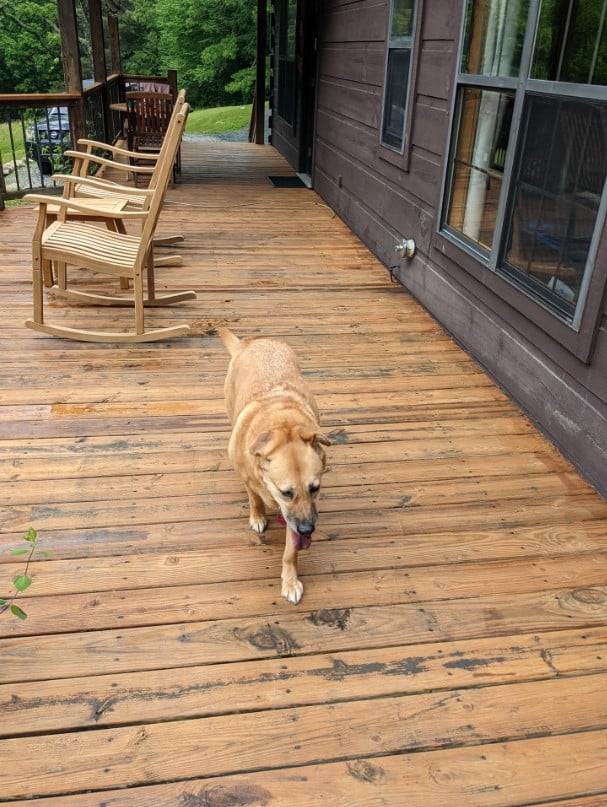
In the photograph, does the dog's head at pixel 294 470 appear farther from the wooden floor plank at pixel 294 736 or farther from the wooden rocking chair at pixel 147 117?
the wooden rocking chair at pixel 147 117

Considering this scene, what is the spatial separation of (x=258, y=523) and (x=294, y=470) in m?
0.51

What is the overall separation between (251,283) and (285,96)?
20.2 ft

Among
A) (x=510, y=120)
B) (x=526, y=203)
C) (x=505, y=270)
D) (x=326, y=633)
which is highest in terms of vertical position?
(x=510, y=120)

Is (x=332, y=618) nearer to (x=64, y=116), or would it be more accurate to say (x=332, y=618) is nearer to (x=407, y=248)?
(x=407, y=248)

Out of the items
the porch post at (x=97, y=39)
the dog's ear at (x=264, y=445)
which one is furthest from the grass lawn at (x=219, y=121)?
the dog's ear at (x=264, y=445)

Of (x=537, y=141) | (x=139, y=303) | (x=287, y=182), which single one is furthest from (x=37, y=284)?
(x=287, y=182)

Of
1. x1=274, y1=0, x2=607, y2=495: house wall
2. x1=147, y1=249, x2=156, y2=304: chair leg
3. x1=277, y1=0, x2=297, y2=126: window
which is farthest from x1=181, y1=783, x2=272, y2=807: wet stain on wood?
x1=277, y1=0, x2=297, y2=126: window

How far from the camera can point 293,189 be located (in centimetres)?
758

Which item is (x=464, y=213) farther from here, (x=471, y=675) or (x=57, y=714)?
(x=57, y=714)

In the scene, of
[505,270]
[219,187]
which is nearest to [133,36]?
[219,187]

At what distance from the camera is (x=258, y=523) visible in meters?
2.11

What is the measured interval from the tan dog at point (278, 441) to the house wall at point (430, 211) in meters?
1.07

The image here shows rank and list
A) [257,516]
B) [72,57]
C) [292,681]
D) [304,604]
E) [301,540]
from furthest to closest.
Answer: [72,57] < [257,516] < [304,604] < [301,540] < [292,681]

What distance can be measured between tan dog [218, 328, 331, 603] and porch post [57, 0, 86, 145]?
4.90m
